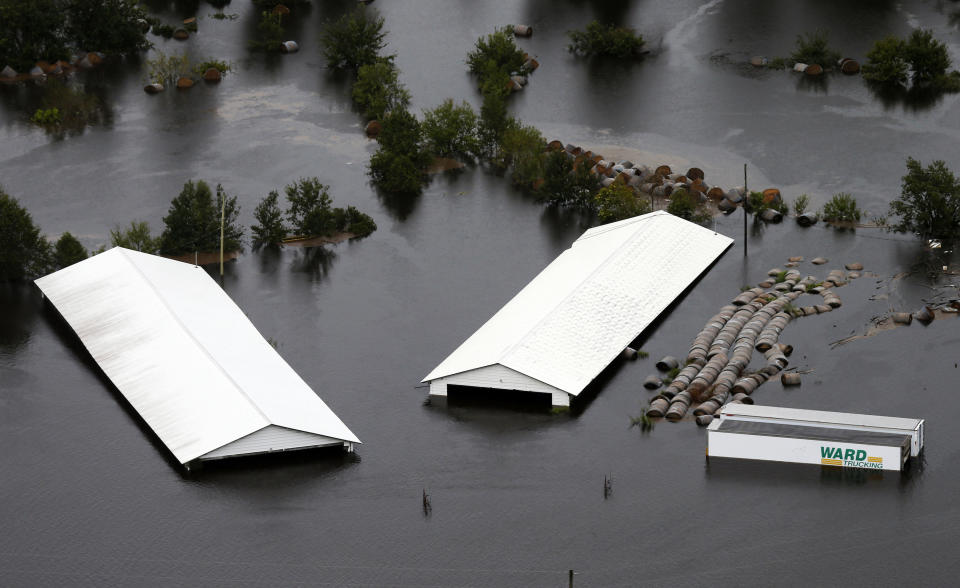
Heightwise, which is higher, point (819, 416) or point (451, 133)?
Answer: point (451, 133)

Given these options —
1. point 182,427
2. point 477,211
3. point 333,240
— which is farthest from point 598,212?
point 182,427

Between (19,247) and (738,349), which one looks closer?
(738,349)

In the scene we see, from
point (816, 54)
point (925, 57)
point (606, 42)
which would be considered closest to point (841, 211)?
point (925, 57)

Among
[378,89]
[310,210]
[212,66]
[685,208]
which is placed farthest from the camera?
[212,66]

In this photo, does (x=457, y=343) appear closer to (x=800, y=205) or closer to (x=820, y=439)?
(x=820, y=439)

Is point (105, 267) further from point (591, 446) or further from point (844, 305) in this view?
point (844, 305)

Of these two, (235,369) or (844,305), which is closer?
(235,369)

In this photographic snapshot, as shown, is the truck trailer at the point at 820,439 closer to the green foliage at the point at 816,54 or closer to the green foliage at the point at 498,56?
the green foliage at the point at 498,56
